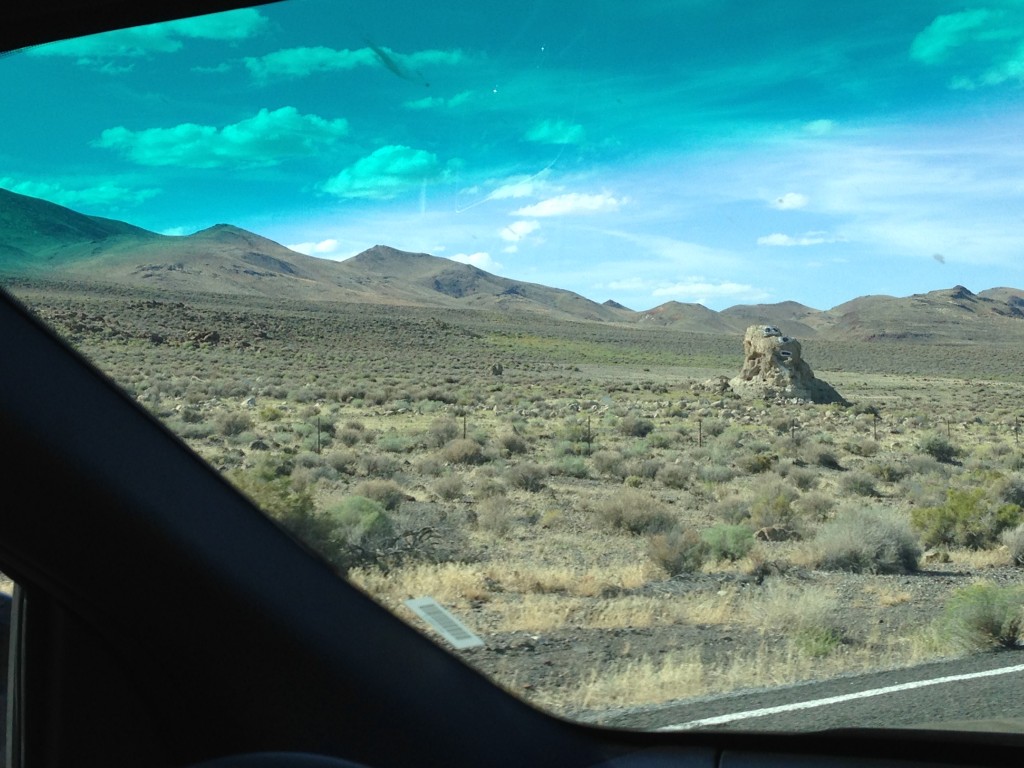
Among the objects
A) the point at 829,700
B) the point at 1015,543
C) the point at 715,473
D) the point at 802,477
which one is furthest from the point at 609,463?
the point at 829,700

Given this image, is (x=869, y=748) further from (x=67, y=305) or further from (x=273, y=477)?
(x=67, y=305)

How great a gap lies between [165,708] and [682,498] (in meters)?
4.14

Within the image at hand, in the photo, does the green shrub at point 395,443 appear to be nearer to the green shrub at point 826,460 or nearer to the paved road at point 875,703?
the paved road at point 875,703

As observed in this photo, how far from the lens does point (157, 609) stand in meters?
2.61

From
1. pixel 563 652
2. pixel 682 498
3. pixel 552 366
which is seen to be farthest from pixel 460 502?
pixel 552 366

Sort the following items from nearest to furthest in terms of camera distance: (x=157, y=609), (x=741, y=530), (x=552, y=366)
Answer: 1. (x=157, y=609)
2. (x=741, y=530)
3. (x=552, y=366)

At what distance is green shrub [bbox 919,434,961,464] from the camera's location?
21.0 feet

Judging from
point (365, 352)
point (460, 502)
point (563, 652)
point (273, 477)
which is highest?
point (365, 352)

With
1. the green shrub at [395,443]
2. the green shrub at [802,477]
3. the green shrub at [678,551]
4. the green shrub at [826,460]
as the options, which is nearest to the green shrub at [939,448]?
the green shrub at [826,460]

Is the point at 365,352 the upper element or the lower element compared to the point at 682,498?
upper

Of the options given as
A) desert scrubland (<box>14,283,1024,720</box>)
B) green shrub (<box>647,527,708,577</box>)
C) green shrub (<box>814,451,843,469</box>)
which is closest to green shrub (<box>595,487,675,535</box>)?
desert scrubland (<box>14,283,1024,720</box>)

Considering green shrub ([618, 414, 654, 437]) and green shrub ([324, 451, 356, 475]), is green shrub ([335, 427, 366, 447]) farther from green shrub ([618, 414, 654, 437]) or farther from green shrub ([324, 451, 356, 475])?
green shrub ([618, 414, 654, 437])

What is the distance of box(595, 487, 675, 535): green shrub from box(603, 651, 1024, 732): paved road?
1.89 meters

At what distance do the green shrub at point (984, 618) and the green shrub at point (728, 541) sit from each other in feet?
4.46
